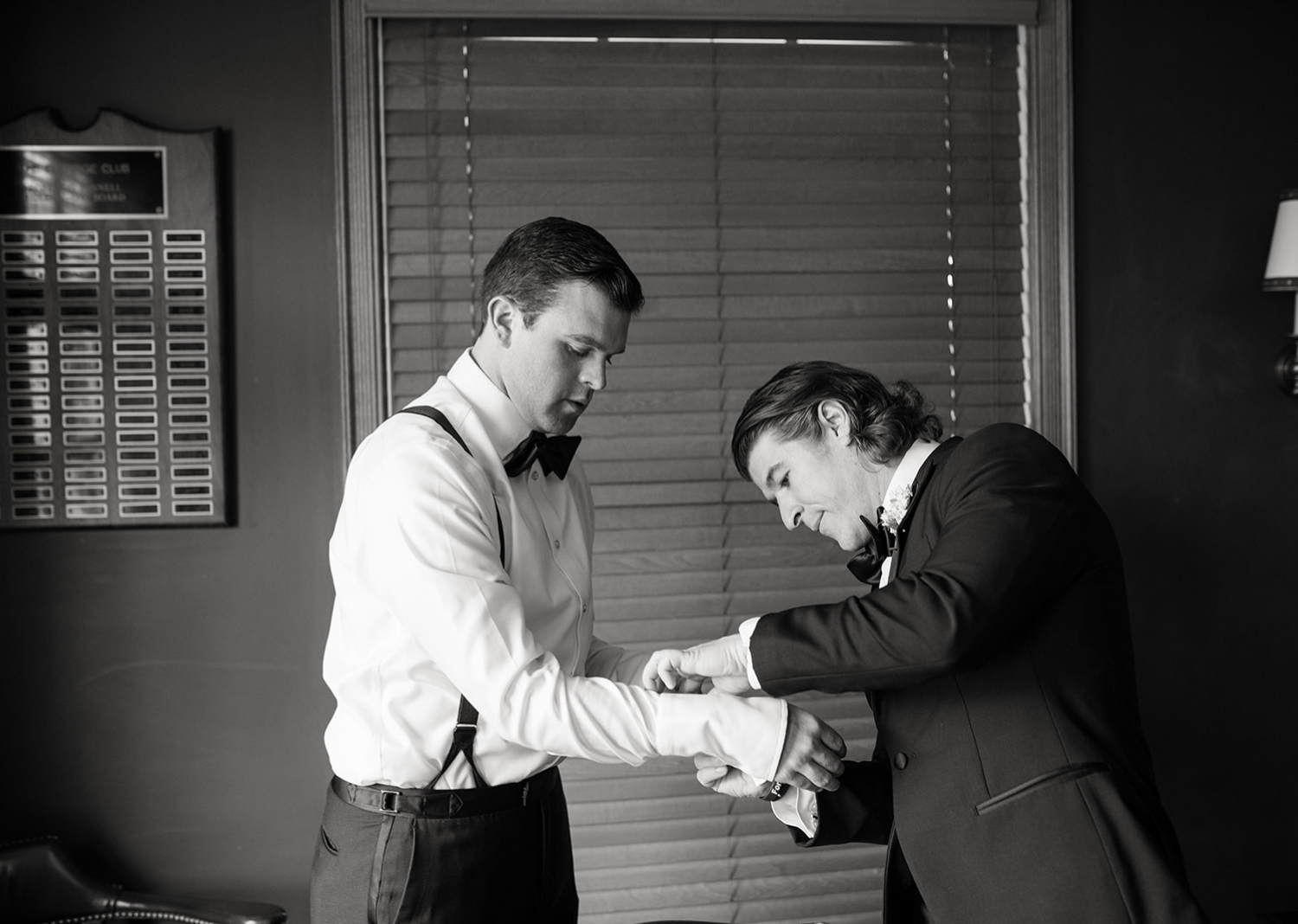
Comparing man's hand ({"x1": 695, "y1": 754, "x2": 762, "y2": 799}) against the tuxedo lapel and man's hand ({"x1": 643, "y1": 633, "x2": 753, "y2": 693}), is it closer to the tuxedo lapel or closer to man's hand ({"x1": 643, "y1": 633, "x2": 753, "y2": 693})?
man's hand ({"x1": 643, "y1": 633, "x2": 753, "y2": 693})

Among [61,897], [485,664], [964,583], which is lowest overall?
[61,897]

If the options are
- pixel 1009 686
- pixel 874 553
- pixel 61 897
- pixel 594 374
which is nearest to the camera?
pixel 1009 686

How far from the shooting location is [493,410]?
1.76 meters

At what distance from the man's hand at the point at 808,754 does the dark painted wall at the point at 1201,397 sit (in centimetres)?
166

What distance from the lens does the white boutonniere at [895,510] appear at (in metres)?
1.77

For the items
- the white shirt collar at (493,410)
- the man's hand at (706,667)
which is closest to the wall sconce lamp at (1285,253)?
the man's hand at (706,667)

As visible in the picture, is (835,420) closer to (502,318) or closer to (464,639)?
(502,318)

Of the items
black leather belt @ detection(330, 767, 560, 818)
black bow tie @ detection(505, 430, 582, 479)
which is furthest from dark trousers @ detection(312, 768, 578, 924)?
black bow tie @ detection(505, 430, 582, 479)

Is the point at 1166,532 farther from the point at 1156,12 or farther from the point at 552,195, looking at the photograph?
the point at 552,195

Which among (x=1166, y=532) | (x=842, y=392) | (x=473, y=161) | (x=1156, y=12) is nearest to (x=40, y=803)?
(x=473, y=161)

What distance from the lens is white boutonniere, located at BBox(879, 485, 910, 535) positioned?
1768mm

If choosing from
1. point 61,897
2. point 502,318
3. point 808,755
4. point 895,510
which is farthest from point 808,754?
point 61,897

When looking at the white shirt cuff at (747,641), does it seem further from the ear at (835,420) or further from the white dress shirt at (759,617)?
the ear at (835,420)

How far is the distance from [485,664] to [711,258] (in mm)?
1597
